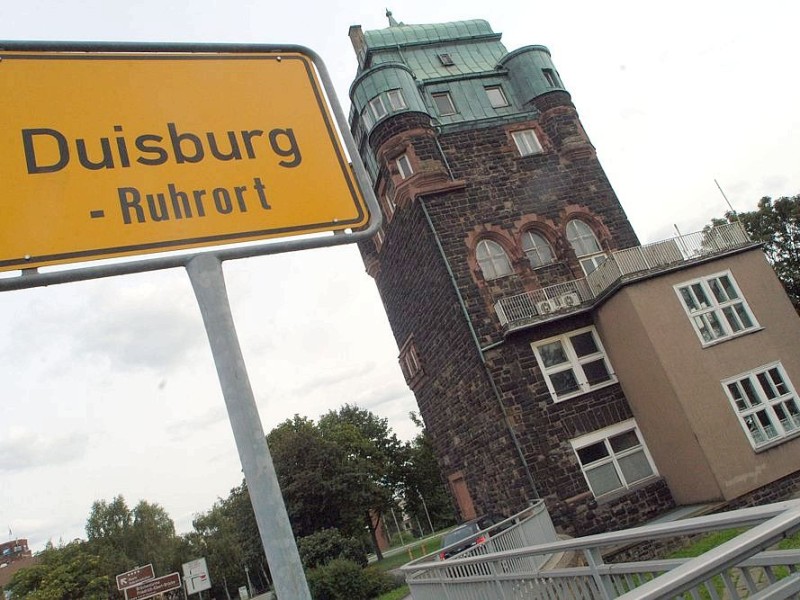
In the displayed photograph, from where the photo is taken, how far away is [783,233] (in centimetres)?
3416

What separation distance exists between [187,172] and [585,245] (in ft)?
66.2

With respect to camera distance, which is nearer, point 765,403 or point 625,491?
point 765,403

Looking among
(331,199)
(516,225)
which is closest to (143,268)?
(331,199)

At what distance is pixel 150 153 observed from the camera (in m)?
1.75

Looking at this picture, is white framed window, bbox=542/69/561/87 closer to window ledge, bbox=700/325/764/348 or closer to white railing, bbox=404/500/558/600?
window ledge, bbox=700/325/764/348

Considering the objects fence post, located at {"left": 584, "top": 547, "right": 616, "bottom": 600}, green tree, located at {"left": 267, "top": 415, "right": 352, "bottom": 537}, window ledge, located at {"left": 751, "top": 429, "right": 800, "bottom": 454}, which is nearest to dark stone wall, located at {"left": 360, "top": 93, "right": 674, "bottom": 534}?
window ledge, located at {"left": 751, "top": 429, "right": 800, "bottom": 454}

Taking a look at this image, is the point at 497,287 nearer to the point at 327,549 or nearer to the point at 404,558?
the point at 327,549

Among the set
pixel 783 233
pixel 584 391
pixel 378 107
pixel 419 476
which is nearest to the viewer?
pixel 584 391

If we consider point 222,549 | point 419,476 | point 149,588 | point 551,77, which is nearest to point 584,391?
point 551,77

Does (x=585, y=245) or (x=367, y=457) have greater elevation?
(x=585, y=245)

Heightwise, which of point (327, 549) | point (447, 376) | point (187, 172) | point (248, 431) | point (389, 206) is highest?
point (389, 206)

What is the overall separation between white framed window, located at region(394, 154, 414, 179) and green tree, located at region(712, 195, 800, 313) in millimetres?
23855

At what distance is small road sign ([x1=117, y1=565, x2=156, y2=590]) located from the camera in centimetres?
2519

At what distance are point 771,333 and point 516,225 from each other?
873 cm
